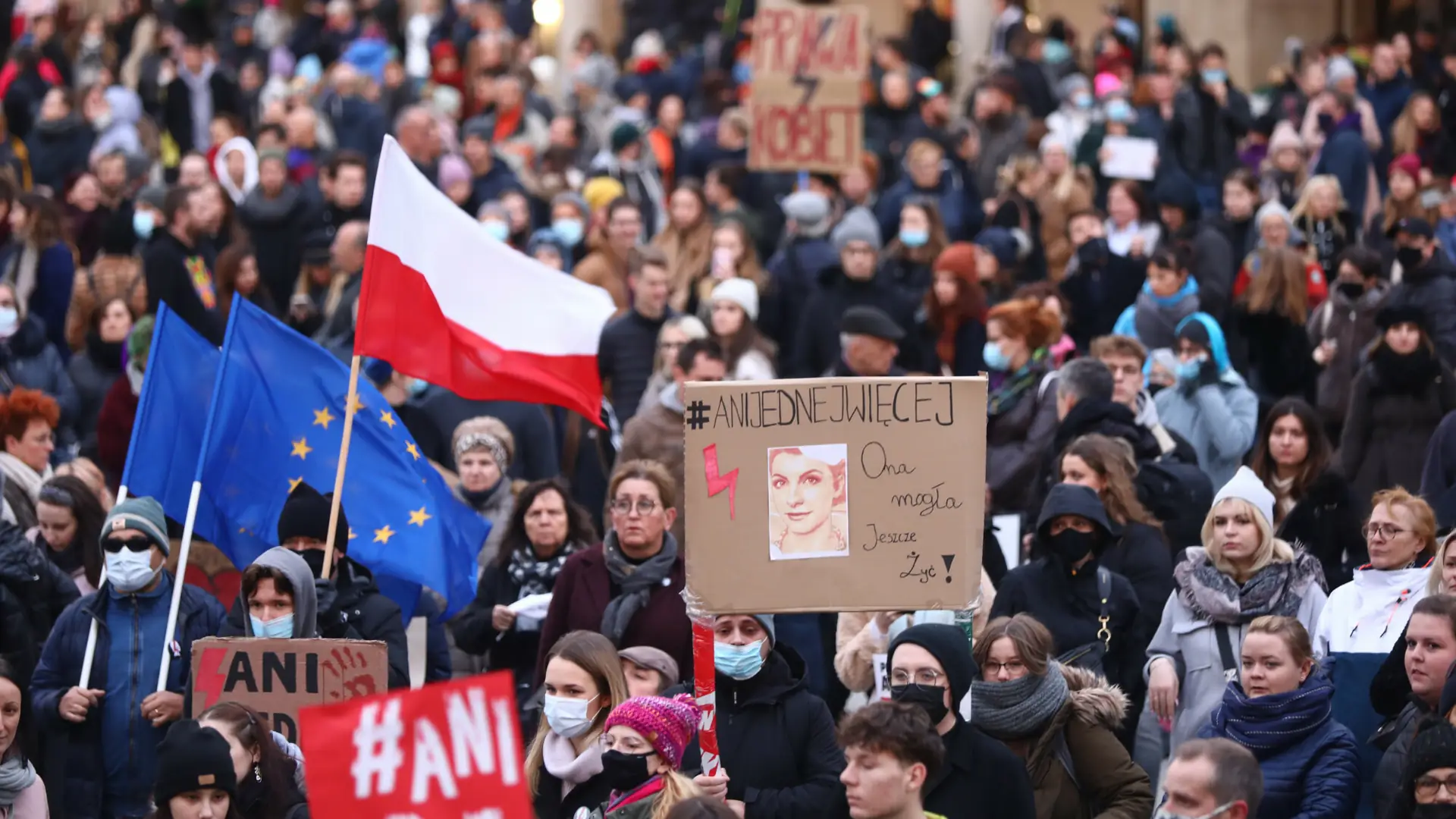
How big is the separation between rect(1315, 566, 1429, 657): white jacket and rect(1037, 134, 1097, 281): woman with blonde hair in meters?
8.04

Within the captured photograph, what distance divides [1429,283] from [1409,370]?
7.08ft

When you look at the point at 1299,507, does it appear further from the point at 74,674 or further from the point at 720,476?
the point at 74,674

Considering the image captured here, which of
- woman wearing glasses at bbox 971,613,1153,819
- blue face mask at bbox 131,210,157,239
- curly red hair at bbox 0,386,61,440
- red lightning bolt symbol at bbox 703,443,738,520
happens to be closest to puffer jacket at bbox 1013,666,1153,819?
woman wearing glasses at bbox 971,613,1153,819

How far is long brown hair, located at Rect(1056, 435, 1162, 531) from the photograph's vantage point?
9.16 m

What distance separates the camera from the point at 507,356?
9.78 meters

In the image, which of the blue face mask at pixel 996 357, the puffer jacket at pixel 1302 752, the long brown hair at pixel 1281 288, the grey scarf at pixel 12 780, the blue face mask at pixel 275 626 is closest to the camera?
the puffer jacket at pixel 1302 752

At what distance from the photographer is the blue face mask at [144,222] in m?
15.2

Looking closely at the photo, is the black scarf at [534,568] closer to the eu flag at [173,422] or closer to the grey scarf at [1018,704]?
the eu flag at [173,422]

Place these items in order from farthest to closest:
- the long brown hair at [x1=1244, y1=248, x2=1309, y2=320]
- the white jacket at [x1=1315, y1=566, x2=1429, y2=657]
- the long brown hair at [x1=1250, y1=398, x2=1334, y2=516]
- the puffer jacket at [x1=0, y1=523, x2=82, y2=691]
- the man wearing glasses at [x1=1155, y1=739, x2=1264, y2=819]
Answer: the long brown hair at [x1=1244, y1=248, x2=1309, y2=320], the long brown hair at [x1=1250, y1=398, x2=1334, y2=516], the puffer jacket at [x1=0, y1=523, x2=82, y2=691], the white jacket at [x1=1315, y1=566, x2=1429, y2=657], the man wearing glasses at [x1=1155, y1=739, x2=1264, y2=819]

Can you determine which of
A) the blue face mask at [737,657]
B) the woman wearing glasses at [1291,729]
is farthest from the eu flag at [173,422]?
the woman wearing glasses at [1291,729]

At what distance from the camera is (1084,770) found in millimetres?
7191

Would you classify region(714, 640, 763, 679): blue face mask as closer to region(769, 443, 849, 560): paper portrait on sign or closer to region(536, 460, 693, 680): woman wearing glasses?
region(769, 443, 849, 560): paper portrait on sign

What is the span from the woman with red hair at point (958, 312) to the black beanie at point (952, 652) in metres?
6.67

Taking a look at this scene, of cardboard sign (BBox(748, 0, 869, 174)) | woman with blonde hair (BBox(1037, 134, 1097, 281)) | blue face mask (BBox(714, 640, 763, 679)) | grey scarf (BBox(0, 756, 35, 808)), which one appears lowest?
grey scarf (BBox(0, 756, 35, 808))
